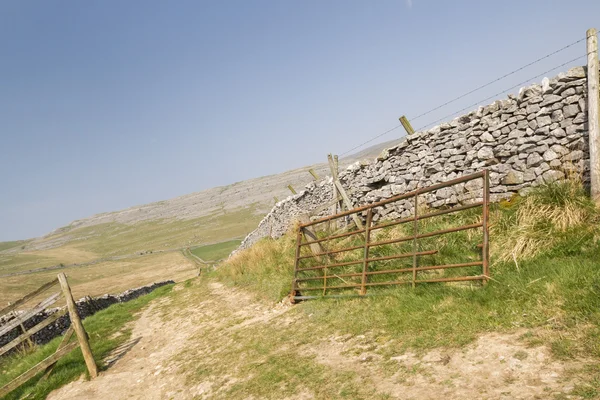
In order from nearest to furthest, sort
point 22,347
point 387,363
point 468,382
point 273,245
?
1. point 468,382
2. point 387,363
3. point 22,347
4. point 273,245

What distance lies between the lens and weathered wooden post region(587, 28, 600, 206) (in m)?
6.23

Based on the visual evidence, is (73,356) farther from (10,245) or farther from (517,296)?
(10,245)

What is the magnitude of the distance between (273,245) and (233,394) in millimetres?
8431

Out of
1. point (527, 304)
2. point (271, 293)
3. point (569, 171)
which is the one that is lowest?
point (271, 293)

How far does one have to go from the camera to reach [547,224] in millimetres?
5652

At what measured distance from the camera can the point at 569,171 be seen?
6805mm

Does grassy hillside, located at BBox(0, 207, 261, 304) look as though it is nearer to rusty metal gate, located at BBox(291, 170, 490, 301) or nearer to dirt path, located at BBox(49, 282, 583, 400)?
dirt path, located at BBox(49, 282, 583, 400)

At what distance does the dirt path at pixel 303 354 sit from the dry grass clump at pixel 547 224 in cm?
226

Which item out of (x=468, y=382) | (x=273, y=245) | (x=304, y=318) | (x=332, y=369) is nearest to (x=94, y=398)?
Answer: (x=304, y=318)

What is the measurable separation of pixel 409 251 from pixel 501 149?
11.4ft

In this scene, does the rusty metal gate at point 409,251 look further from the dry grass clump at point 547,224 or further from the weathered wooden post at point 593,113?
the weathered wooden post at point 593,113

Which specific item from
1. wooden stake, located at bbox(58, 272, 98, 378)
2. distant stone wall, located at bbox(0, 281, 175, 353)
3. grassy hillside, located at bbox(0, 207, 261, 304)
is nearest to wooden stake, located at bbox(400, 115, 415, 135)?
wooden stake, located at bbox(58, 272, 98, 378)

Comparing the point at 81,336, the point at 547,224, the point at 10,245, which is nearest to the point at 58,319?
the point at 81,336

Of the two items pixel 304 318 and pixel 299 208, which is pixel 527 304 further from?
pixel 299 208
